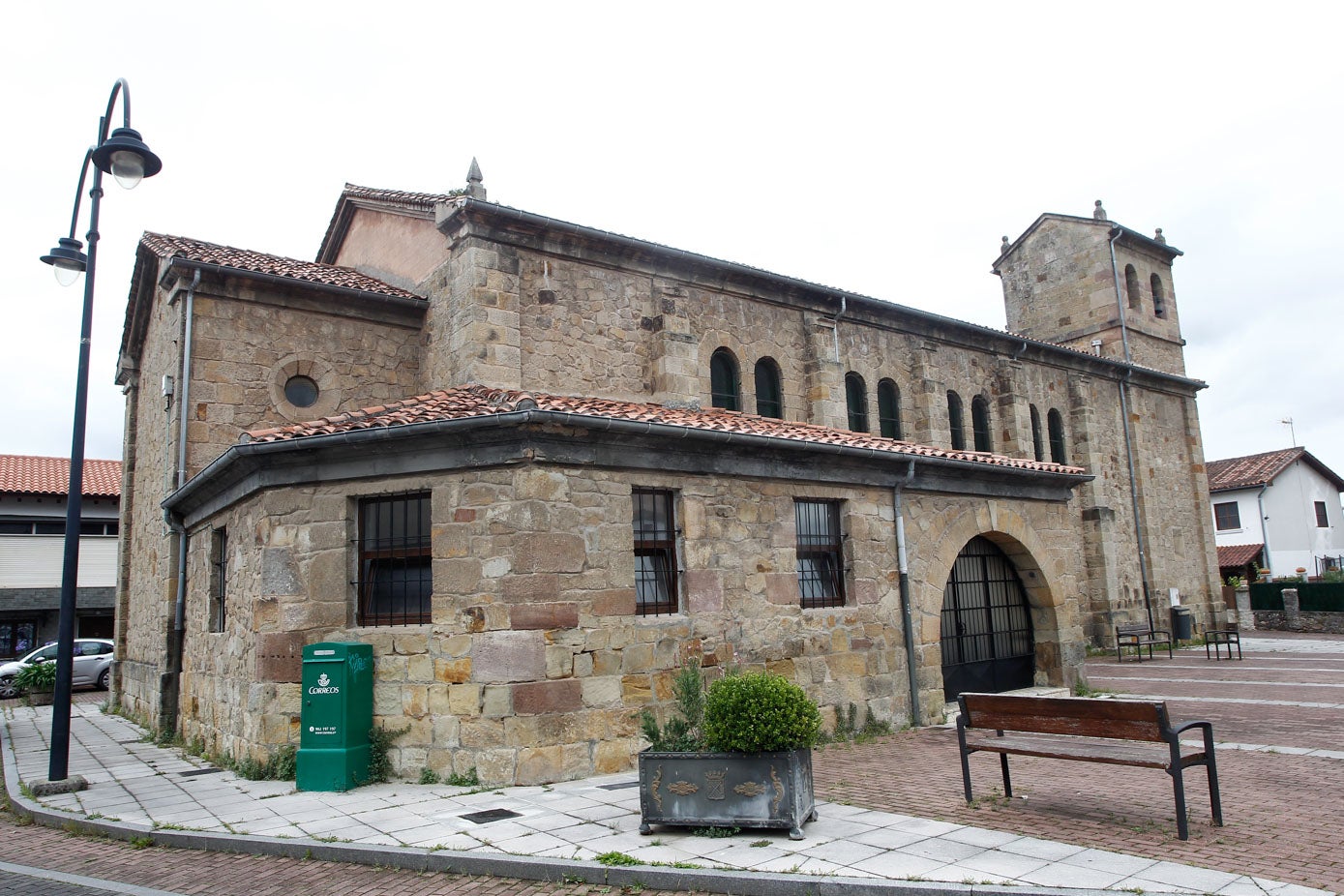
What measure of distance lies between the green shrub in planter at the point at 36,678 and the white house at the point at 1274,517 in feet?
136

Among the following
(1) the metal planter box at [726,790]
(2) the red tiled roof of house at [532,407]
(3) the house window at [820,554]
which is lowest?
(1) the metal planter box at [726,790]

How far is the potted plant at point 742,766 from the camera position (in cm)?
643

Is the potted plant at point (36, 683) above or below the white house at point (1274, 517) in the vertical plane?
below

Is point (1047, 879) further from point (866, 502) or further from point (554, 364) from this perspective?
point (554, 364)

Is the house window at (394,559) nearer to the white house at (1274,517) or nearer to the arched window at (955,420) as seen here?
the arched window at (955,420)

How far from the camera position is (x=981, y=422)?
71.4ft

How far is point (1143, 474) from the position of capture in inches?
1036

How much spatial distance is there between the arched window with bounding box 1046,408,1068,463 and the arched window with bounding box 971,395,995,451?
310 centimetres

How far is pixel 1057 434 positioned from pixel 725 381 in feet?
40.9

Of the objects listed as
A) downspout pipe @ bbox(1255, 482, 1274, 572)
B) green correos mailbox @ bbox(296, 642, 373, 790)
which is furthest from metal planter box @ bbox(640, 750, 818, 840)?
downspout pipe @ bbox(1255, 482, 1274, 572)

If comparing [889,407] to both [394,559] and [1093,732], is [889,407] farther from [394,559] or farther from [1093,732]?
[1093,732]

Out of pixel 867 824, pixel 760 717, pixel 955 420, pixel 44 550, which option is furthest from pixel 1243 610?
pixel 44 550

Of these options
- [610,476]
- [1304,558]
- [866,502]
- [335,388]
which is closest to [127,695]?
[335,388]

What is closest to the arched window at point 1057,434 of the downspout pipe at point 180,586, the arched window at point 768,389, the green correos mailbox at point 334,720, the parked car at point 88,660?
the arched window at point 768,389
